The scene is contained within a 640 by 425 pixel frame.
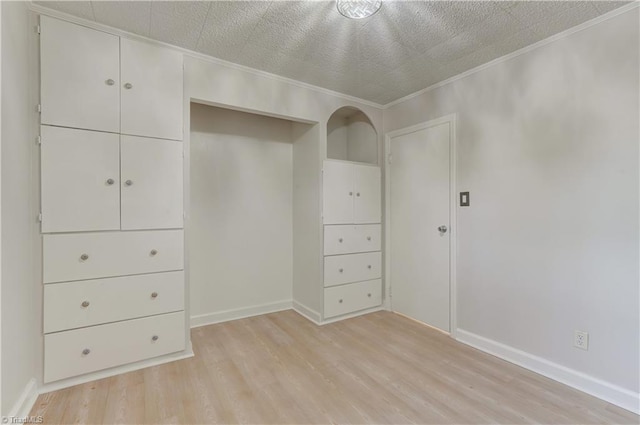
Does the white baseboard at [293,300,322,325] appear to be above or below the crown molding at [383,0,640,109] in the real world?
below

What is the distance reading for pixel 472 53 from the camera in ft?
7.66

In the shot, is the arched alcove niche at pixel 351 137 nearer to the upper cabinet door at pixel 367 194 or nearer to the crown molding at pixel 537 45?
the upper cabinet door at pixel 367 194

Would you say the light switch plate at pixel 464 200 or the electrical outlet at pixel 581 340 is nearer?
the electrical outlet at pixel 581 340

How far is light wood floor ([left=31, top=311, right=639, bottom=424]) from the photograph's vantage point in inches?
65.7

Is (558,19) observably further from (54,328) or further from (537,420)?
(54,328)

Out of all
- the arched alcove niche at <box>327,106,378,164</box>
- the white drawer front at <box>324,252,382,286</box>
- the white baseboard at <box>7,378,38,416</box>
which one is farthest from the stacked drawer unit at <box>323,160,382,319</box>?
the white baseboard at <box>7,378,38,416</box>

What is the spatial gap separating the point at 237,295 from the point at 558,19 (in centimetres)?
347

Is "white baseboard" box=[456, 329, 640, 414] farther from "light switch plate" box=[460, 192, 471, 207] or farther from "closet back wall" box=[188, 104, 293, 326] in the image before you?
"closet back wall" box=[188, 104, 293, 326]

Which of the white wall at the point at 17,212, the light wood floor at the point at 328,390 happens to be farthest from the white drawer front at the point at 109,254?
the light wood floor at the point at 328,390

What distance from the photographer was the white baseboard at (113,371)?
1884 mm

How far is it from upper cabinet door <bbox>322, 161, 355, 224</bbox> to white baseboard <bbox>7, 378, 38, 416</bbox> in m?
2.38

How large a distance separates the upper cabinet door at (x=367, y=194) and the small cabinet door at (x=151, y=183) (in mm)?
1770

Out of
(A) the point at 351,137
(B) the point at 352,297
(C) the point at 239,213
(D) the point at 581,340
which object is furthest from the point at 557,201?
(C) the point at 239,213

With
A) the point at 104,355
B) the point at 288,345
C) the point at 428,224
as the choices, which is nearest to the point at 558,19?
the point at 428,224
